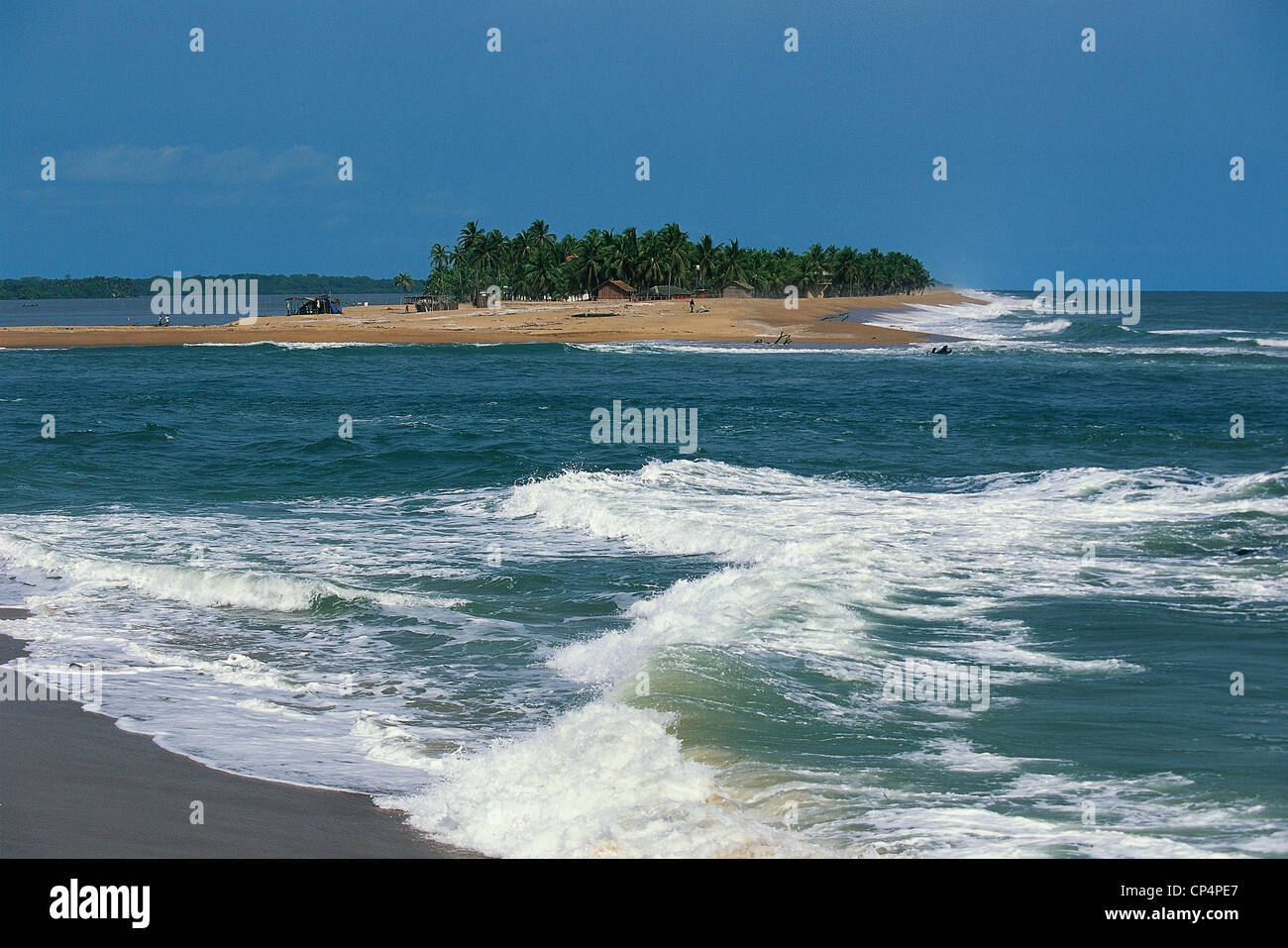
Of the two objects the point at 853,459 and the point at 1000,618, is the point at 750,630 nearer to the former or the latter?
the point at 1000,618

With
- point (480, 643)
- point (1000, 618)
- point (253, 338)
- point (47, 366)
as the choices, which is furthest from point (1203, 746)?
point (253, 338)

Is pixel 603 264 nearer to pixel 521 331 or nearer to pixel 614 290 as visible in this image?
pixel 614 290

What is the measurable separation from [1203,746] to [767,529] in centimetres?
879

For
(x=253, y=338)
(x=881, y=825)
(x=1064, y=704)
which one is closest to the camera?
(x=881, y=825)

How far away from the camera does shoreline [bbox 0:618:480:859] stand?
666 centimetres

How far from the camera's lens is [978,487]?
819 inches

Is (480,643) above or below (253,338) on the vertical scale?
below

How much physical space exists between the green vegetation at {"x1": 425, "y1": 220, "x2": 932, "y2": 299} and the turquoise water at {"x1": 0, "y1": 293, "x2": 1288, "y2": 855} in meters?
94.7

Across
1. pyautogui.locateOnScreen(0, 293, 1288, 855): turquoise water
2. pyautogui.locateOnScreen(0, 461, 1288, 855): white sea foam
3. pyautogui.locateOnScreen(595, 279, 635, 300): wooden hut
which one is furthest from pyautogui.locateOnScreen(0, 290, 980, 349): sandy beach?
pyautogui.locateOnScreen(0, 461, 1288, 855): white sea foam

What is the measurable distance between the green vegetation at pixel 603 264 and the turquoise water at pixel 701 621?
9473 centimetres

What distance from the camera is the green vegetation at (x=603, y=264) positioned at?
401 ft

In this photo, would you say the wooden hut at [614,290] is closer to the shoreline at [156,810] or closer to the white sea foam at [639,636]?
the white sea foam at [639,636]

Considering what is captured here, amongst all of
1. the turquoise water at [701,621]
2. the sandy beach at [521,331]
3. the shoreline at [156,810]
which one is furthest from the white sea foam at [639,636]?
the sandy beach at [521,331]

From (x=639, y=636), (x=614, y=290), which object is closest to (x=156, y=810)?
(x=639, y=636)
